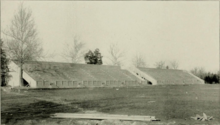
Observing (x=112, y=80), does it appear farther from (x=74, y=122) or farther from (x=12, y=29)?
(x=74, y=122)

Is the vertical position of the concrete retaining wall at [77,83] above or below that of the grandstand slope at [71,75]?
below

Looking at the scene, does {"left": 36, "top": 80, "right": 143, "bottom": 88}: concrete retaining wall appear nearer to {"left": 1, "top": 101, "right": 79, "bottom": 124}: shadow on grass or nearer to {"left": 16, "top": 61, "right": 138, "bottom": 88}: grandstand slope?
{"left": 16, "top": 61, "right": 138, "bottom": 88}: grandstand slope

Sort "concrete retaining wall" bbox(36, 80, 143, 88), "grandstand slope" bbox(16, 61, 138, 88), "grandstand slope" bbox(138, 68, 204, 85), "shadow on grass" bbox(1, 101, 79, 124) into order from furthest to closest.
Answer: "grandstand slope" bbox(138, 68, 204, 85) < "grandstand slope" bbox(16, 61, 138, 88) < "concrete retaining wall" bbox(36, 80, 143, 88) < "shadow on grass" bbox(1, 101, 79, 124)

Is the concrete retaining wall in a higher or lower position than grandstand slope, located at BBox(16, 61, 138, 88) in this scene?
lower

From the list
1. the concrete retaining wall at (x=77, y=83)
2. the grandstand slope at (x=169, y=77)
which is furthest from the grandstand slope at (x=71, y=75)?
the grandstand slope at (x=169, y=77)

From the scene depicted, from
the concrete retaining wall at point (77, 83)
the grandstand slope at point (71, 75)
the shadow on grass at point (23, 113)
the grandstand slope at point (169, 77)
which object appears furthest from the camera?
the grandstand slope at point (169, 77)

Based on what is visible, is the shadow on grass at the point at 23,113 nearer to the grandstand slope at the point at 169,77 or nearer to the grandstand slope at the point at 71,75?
the grandstand slope at the point at 71,75

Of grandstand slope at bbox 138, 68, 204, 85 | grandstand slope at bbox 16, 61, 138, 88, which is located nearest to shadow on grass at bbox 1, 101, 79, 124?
grandstand slope at bbox 16, 61, 138, 88

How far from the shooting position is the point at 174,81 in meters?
58.9

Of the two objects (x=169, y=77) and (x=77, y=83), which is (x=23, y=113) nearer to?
(x=77, y=83)

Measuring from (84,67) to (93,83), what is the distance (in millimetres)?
7484

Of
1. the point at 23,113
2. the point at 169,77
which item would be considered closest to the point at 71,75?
the point at 23,113

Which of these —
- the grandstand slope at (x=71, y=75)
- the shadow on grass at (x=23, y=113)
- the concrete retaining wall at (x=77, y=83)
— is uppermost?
the grandstand slope at (x=71, y=75)

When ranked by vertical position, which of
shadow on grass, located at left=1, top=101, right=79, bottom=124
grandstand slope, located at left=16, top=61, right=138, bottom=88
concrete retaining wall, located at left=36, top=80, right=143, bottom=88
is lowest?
shadow on grass, located at left=1, top=101, right=79, bottom=124
